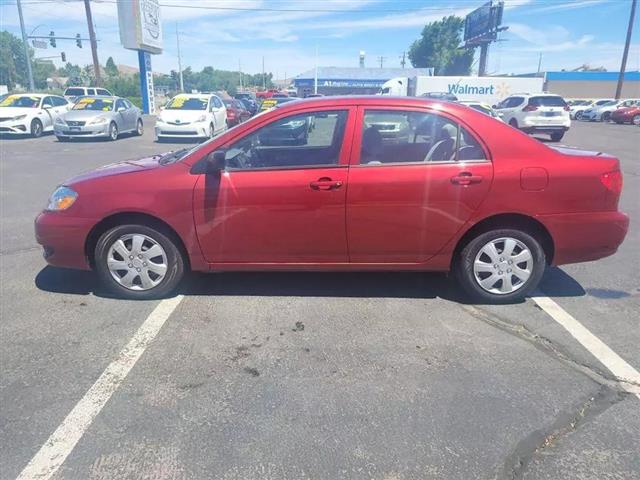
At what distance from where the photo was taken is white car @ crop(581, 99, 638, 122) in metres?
36.0

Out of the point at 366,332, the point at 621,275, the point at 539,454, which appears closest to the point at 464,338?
the point at 366,332

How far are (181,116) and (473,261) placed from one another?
587 inches

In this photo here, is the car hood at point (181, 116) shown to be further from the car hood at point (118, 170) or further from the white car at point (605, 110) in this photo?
the white car at point (605, 110)

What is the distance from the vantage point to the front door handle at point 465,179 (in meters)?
3.79

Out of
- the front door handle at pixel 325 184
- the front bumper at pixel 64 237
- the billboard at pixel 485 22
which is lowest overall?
the front bumper at pixel 64 237

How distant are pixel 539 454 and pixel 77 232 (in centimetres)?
364

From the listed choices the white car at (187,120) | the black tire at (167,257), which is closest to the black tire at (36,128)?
the white car at (187,120)

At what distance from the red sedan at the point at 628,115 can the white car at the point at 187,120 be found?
29.9m

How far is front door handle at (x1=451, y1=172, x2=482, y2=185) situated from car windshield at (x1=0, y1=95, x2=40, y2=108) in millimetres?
20083

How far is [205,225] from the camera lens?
3904 millimetres

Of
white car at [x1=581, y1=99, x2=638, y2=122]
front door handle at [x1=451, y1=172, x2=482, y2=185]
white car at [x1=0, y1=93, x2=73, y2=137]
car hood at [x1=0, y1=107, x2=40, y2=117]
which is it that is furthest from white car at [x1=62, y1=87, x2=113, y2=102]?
white car at [x1=581, y1=99, x2=638, y2=122]

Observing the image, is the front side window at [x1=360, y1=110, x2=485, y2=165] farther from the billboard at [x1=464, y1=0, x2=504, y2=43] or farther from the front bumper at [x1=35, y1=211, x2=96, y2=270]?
the billboard at [x1=464, y1=0, x2=504, y2=43]

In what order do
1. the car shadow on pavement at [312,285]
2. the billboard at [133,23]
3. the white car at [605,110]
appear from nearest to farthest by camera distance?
the car shadow on pavement at [312,285] → the billboard at [133,23] → the white car at [605,110]

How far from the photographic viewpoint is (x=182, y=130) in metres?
16.8
